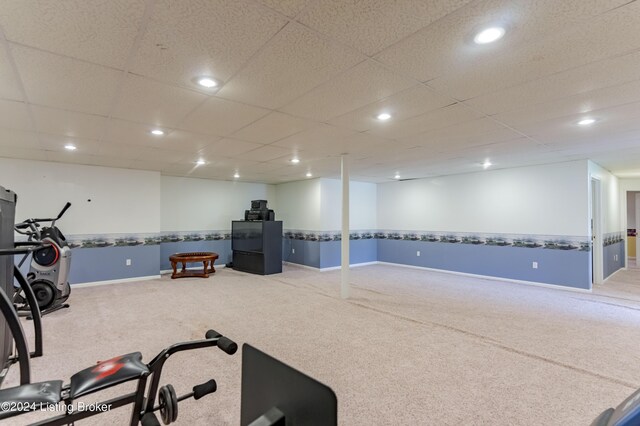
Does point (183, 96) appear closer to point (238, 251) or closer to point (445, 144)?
→ point (445, 144)

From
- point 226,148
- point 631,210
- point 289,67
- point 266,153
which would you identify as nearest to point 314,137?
point 266,153

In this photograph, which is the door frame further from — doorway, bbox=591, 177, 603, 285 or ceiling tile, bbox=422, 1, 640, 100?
ceiling tile, bbox=422, 1, 640, 100

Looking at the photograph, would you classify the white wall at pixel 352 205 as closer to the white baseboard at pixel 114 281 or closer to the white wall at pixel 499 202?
the white wall at pixel 499 202

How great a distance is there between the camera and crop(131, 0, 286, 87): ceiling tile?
1.50 metres

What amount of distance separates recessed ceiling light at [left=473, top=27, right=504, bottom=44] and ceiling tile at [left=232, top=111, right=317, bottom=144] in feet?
5.82

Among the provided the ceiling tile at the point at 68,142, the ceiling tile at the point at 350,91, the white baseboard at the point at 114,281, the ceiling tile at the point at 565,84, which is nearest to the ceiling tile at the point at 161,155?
the ceiling tile at the point at 68,142

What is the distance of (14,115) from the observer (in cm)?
300

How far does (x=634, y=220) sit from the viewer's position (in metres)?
9.51

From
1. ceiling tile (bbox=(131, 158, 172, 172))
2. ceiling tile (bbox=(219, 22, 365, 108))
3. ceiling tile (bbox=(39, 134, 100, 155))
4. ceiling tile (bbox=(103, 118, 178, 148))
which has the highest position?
ceiling tile (bbox=(39, 134, 100, 155))

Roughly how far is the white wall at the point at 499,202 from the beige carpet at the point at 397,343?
1.28 metres

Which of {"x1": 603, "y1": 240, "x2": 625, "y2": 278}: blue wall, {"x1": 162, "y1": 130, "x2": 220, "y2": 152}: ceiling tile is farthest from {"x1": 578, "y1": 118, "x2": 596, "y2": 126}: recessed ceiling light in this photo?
{"x1": 603, "y1": 240, "x2": 625, "y2": 278}: blue wall

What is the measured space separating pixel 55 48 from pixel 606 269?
29.4ft

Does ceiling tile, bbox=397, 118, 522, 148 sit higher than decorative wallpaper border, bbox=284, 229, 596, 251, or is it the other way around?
ceiling tile, bbox=397, 118, 522, 148

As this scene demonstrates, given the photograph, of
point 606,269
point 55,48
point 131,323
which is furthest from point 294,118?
point 606,269
